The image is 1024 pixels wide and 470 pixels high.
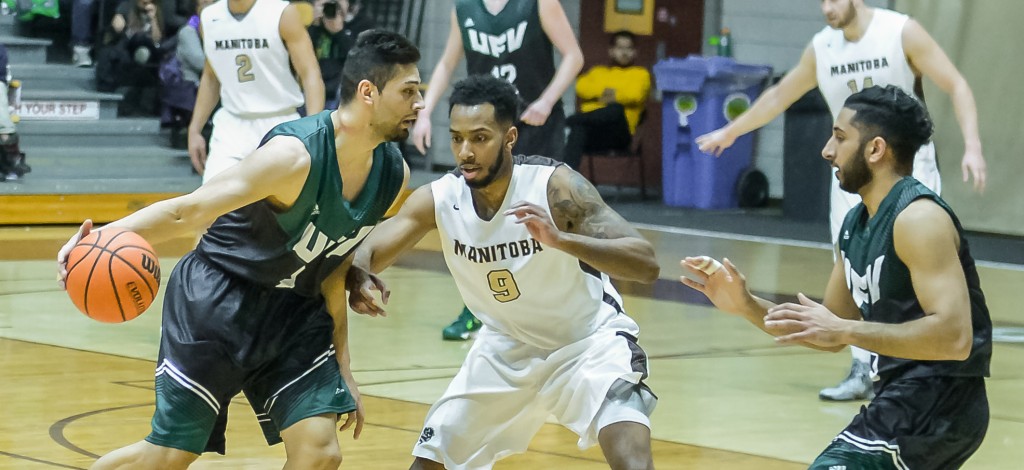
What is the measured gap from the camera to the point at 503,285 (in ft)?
16.8

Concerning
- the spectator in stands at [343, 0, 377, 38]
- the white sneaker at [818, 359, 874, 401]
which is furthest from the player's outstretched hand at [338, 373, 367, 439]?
the spectator in stands at [343, 0, 377, 38]

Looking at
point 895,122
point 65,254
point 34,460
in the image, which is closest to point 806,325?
point 895,122

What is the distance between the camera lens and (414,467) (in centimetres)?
504

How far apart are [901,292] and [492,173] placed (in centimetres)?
139

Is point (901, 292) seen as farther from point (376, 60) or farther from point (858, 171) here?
point (376, 60)

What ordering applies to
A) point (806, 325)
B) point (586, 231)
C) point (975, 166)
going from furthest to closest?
point (975, 166)
point (586, 231)
point (806, 325)

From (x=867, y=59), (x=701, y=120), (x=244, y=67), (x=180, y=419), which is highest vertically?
(x=867, y=59)

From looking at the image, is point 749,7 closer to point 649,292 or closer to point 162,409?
point 649,292

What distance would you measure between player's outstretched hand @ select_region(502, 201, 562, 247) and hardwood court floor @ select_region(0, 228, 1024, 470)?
162 cm

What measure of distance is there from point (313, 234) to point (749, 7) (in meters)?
12.9

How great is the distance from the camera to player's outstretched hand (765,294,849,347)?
3.90 m

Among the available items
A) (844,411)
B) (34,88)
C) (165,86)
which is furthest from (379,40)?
(34,88)

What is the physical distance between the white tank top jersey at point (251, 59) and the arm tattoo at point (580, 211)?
153 inches

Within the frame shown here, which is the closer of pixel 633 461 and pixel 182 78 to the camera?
pixel 633 461
